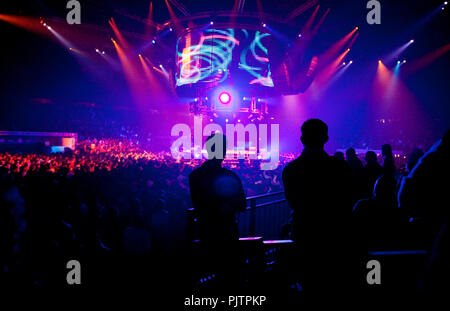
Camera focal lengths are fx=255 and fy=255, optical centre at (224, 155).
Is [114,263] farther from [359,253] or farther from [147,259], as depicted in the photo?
[359,253]

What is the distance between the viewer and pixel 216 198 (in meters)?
2.43

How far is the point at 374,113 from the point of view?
19.8 m

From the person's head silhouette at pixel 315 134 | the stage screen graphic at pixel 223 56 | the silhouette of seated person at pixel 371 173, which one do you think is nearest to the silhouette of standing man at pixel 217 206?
the person's head silhouette at pixel 315 134

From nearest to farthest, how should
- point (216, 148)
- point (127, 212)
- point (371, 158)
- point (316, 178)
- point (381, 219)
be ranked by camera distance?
1. point (316, 178)
2. point (216, 148)
3. point (381, 219)
4. point (127, 212)
5. point (371, 158)

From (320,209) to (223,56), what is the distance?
13906 millimetres

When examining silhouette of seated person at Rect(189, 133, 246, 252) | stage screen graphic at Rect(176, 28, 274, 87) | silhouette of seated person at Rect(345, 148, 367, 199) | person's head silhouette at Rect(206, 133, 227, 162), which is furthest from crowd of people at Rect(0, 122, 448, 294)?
stage screen graphic at Rect(176, 28, 274, 87)

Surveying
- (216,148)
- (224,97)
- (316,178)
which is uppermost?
(224,97)

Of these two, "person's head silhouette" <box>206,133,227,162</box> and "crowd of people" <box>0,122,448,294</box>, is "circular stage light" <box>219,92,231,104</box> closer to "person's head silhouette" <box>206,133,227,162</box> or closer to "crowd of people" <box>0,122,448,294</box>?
"crowd of people" <box>0,122,448,294</box>

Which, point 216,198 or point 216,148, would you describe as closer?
point 216,198

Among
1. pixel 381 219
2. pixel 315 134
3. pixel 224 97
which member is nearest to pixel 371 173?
pixel 381 219

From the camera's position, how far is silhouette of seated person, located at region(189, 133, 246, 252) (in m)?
2.43

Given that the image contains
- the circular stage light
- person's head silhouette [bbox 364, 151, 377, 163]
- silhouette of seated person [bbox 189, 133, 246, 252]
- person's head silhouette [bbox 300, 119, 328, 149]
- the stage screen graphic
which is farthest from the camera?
the circular stage light

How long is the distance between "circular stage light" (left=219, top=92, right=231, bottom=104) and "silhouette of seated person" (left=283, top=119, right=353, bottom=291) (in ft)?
46.4

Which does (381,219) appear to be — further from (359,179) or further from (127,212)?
(127,212)
